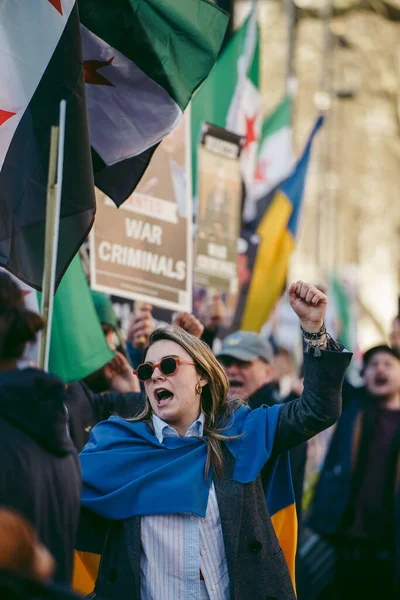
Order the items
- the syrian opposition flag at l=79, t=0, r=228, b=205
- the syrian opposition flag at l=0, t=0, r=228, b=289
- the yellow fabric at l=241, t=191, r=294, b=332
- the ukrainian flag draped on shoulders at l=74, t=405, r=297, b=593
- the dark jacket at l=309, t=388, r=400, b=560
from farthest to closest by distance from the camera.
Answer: the yellow fabric at l=241, t=191, r=294, b=332, the dark jacket at l=309, t=388, r=400, b=560, the syrian opposition flag at l=79, t=0, r=228, b=205, the syrian opposition flag at l=0, t=0, r=228, b=289, the ukrainian flag draped on shoulders at l=74, t=405, r=297, b=593

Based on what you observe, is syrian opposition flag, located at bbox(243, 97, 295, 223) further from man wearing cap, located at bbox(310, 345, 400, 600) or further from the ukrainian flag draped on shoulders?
the ukrainian flag draped on shoulders

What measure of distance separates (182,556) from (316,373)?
726 mm

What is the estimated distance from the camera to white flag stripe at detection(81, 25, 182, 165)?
16.6 feet

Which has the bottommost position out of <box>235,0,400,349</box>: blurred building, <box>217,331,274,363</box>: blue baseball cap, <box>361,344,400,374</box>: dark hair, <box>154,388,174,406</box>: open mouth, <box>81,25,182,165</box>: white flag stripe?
<box>235,0,400,349</box>: blurred building

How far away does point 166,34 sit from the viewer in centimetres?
513

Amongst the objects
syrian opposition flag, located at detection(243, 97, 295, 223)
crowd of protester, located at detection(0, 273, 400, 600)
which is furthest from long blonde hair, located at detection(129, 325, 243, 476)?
syrian opposition flag, located at detection(243, 97, 295, 223)

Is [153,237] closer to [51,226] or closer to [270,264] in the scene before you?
A: [51,226]

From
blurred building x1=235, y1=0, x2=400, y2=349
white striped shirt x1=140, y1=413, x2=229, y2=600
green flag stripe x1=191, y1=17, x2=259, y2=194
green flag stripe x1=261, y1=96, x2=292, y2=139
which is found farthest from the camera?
blurred building x1=235, y1=0, x2=400, y2=349

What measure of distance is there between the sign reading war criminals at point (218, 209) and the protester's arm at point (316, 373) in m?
3.42

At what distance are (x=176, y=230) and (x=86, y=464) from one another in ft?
8.61

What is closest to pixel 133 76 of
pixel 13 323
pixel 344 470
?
pixel 13 323

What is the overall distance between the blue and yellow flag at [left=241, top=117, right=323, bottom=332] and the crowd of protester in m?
1.03

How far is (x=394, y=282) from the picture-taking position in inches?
1089

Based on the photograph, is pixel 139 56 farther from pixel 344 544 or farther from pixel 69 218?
pixel 344 544
